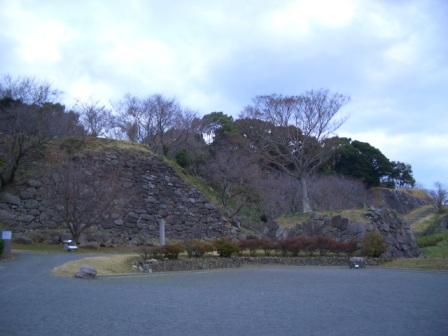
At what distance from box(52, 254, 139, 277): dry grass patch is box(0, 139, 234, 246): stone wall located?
7.68 meters

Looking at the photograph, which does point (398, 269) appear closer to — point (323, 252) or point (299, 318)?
point (323, 252)

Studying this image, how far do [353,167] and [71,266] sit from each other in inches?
1507

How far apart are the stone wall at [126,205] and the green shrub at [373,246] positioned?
10426mm

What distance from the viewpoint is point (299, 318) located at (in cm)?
771

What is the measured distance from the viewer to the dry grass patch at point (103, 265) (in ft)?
43.5

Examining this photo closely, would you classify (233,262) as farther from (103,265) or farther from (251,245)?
(103,265)

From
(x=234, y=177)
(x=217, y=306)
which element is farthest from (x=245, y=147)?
(x=217, y=306)

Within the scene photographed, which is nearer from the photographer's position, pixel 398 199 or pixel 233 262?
pixel 233 262

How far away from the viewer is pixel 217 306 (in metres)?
8.77

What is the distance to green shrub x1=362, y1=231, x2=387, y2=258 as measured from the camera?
66.5 feet

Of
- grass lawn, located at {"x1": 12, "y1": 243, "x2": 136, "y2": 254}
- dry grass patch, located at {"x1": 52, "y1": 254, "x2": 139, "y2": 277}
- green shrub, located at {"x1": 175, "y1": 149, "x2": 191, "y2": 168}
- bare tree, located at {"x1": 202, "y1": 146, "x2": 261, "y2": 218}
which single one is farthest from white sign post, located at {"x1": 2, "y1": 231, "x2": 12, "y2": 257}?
green shrub, located at {"x1": 175, "y1": 149, "x2": 191, "y2": 168}

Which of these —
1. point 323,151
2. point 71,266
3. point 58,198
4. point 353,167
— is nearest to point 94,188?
point 58,198

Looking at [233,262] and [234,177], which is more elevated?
[234,177]

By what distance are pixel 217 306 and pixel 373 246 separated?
13.3 metres
